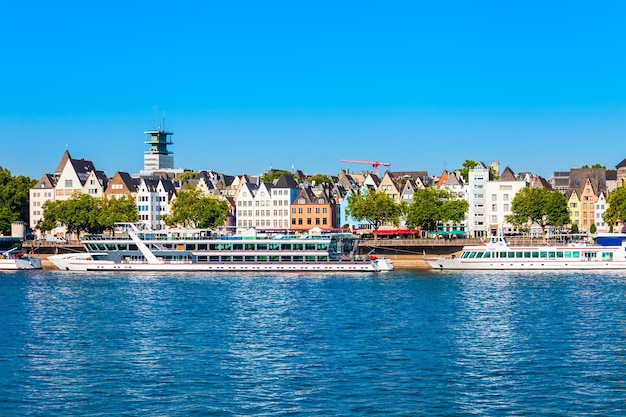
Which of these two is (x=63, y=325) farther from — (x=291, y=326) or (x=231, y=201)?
(x=231, y=201)

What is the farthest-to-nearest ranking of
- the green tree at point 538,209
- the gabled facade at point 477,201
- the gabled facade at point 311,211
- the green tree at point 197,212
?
the gabled facade at point 311,211 → the gabled facade at point 477,201 → the green tree at point 197,212 → the green tree at point 538,209

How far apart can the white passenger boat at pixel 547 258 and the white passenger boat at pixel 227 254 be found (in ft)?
31.2

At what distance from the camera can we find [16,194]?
594 feet

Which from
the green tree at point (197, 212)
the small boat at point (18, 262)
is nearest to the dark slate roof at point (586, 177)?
the green tree at point (197, 212)

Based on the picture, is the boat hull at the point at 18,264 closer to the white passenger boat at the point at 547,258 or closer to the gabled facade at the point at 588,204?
the white passenger boat at the point at 547,258

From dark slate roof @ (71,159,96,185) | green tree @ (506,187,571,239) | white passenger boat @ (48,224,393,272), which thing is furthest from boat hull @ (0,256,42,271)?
green tree @ (506,187,571,239)

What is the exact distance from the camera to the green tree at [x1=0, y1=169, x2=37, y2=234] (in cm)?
17988

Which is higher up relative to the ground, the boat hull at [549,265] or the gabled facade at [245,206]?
the gabled facade at [245,206]

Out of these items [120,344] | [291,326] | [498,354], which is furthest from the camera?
[291,326]

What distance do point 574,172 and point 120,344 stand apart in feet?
451

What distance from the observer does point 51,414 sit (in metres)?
36.7

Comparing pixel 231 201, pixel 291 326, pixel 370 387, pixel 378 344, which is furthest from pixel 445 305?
pixel 231 201

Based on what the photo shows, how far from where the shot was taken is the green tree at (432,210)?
144625 millimetres

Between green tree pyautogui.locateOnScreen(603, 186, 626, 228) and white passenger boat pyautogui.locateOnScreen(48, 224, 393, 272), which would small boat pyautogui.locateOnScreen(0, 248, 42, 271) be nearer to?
white passenger boat pyautogui.locateOnScreen(48, 224, 393, 272)
